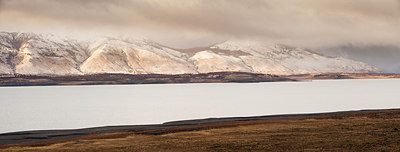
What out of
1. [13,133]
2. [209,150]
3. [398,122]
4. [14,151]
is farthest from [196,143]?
[13,133]

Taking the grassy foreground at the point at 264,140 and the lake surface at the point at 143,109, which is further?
the lake surface at the point at 143,109

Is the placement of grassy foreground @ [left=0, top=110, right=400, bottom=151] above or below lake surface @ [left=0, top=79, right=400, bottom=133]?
below

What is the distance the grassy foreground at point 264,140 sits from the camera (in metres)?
31.8

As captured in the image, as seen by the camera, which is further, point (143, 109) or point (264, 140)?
point (143, 109)

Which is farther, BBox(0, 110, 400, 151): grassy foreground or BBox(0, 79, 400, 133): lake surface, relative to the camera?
BBox(0, 79, 400, 133): lake surface

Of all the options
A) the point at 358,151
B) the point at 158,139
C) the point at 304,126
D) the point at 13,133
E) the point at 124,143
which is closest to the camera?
the point at 358,151

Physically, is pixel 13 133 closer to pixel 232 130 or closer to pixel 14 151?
pixel 14 151

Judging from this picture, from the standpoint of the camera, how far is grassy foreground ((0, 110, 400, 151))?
104ft

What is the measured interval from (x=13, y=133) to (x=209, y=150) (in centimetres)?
3065

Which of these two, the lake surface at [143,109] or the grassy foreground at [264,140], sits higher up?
the lake surface at [143,109]

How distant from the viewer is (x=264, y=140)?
35.8 meters

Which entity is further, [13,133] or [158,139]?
[13,133]

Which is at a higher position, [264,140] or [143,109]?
[143,109]

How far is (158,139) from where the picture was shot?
1566 inches
